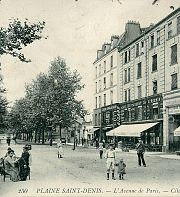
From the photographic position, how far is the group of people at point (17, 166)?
40.9 feet

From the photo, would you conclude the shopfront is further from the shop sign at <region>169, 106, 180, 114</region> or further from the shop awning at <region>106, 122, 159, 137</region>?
the shop awning at <region>106, 122, 159, 137</region>

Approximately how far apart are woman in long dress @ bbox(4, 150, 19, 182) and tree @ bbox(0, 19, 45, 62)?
3101mm

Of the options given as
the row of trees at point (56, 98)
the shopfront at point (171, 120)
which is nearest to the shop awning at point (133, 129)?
the shopfront at point (171, 120)

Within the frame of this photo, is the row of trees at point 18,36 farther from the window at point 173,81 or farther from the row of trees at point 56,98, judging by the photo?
the window at point 173,81

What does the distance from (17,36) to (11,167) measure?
13.1 feet

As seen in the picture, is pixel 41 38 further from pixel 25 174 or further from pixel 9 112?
pixel 9 112

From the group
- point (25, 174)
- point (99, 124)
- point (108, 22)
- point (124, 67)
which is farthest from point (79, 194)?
point (99, 124)

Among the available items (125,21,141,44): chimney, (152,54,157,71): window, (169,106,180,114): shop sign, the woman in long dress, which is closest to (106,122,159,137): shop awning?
(169,106,180,114): shop sign

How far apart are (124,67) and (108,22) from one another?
589 inches

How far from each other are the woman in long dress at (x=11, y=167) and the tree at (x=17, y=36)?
122 inches

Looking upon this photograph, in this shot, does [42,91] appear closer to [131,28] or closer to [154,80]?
[131,28]

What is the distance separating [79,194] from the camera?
37.2 ft

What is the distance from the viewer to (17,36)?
1234 centimetres

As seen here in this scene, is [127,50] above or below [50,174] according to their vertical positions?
Result: above
